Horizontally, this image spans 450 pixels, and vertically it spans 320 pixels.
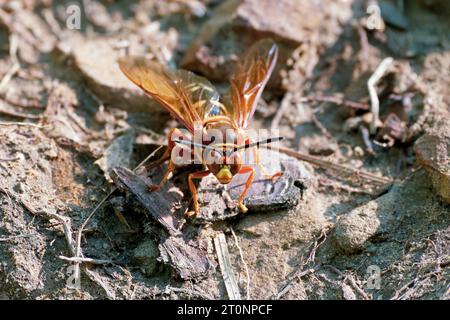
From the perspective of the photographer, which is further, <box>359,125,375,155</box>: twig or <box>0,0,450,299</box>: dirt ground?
<box>359,125,375,155</box>: twig

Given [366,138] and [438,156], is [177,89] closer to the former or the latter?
[366,138]

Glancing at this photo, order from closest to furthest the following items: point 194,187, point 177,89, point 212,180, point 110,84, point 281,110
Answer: point 194,187
point 212,180
point 177,89
point 110,84
point 281,110

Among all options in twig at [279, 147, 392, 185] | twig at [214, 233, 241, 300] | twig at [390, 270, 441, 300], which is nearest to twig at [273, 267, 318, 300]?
twig at [214, 233, 241, 300]

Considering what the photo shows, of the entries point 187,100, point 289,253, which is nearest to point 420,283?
point 289,253

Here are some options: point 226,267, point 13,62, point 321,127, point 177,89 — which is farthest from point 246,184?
point 13,62

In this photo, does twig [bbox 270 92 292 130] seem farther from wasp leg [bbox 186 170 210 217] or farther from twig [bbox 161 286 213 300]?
twig [bbox 161 286 213 300]
